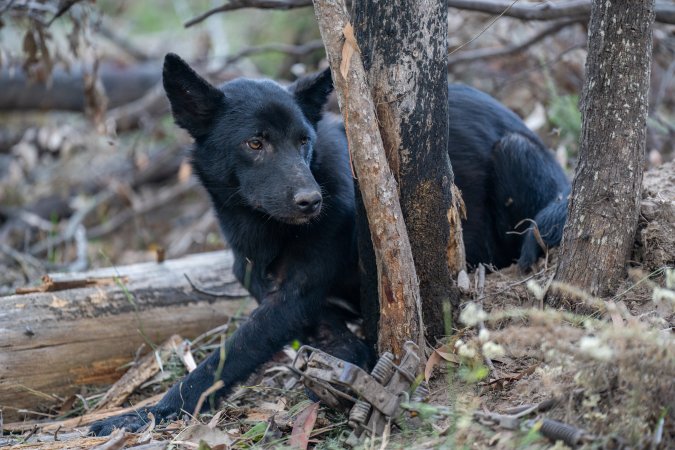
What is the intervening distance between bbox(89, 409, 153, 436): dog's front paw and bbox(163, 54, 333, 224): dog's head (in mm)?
1218

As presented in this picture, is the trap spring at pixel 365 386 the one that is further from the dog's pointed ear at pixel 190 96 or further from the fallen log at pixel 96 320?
the fallen log at pixel 96 320

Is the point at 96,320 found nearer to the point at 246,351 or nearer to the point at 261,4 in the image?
the point at 246,351

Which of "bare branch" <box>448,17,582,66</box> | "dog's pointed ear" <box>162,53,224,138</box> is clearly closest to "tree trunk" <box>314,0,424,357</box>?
"dog's pointed ear" <box>162,53,224,138</box>

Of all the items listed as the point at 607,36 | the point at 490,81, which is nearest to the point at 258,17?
the point at 490,81

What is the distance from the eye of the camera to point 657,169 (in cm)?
414

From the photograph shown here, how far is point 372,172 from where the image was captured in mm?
3070

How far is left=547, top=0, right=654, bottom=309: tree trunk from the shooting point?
117 inches

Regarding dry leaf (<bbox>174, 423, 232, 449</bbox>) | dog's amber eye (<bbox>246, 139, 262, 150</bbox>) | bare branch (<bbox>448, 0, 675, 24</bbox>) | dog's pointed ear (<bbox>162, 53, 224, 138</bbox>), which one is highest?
bare branch (<bbox>448, 0, 675, 24</bbox>)

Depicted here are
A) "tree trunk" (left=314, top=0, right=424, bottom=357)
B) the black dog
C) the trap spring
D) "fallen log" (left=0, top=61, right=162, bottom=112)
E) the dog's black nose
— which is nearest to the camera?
the trap spring

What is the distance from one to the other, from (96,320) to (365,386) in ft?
7.37

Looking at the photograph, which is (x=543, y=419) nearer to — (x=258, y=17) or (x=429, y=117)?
(x=429, y=117)

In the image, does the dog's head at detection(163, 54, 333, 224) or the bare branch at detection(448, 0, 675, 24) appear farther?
the bare branch at detection(448, 0, 675, 24)

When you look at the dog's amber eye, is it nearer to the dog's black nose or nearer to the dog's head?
the dog's head

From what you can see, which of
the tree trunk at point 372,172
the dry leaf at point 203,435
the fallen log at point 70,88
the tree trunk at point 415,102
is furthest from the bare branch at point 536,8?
the fallen log at point 70,88
